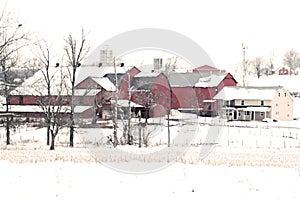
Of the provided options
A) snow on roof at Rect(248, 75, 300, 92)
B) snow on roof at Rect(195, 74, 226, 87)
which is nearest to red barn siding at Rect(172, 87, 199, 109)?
snow on roof at Rect(195, 74, 226, 87)

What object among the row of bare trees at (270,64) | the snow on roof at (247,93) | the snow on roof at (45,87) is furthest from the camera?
the row of bare trees at (270,64)

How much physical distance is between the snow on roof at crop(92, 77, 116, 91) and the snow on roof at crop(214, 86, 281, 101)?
805 inches

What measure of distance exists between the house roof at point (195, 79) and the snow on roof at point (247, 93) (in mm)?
3712

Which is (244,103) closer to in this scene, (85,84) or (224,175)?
(85,84)

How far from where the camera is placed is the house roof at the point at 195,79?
8531 cm

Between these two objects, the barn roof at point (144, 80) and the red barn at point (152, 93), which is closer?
the red barn at point (152, 93)

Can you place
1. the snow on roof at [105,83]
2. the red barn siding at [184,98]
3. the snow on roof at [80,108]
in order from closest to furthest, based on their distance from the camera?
the snow on roof at [80,108] < the snow on roof at [105,83] < the red barn siding at [184,98]

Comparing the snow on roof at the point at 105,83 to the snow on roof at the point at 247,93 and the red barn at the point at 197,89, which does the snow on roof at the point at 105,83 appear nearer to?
the red barn at the point at 197,89

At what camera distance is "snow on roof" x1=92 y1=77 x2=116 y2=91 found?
2725 inches

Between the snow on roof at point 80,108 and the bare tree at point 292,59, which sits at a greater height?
the bare tree at point 292,59

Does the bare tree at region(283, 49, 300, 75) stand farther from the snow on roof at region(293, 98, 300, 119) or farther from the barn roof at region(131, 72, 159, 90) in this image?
the barn roof at region(131, 72, 159, 90)

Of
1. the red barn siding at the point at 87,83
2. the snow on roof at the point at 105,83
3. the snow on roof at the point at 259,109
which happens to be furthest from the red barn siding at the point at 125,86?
the snow on roof at the point at 259,109

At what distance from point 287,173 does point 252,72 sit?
16507cm

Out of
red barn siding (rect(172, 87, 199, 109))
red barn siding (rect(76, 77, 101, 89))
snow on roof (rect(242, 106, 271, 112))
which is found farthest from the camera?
red barn siding (rect(172, 87, 199, 109))
